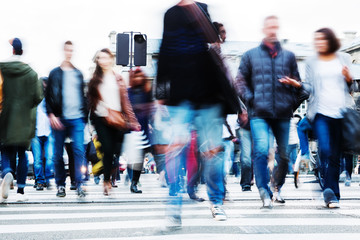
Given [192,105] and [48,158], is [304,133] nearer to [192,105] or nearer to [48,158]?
[192,105]

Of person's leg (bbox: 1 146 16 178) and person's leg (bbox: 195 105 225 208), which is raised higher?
person's leg (bbox: 195 105 225 208)

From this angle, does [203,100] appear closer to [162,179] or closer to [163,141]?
[163,141]

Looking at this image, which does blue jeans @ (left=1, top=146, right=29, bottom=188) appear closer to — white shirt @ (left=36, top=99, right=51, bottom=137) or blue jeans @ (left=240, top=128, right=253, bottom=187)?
white shirt @ (left=36, top=99, right=51, bottom=137)

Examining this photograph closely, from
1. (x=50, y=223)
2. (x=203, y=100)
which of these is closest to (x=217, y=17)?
(x=203, y=100)

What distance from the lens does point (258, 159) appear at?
5852mm

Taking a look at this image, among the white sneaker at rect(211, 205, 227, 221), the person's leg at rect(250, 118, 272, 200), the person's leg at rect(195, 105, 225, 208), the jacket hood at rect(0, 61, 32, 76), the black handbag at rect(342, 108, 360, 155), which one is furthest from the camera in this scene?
the jacket hood at rect(0, 61, 32, 76)

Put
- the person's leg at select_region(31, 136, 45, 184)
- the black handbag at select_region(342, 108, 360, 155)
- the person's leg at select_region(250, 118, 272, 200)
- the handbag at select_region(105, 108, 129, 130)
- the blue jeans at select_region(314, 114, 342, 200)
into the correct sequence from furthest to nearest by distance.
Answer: the person's leg at select_region(31, 136, 45, 184), the handbag at select_region(105, 108, 129, 130), the blue jeans at select_region(314, 114, 342, 200), the person's leg at select_region(250, 118, 272, 200), the black handbag at select_region(342, 108, 360, 155)

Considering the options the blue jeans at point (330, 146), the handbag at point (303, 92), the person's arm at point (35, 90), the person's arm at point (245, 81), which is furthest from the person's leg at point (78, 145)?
the blue jeans at point (330, 146)

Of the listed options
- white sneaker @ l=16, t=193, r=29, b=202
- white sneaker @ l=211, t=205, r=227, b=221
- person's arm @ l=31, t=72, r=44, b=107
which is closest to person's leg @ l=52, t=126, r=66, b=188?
person's arm @ l=31, t=72, r=44, b=107

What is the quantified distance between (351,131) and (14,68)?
4085mm

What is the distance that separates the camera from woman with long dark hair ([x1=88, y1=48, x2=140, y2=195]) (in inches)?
259

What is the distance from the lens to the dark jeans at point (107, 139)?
6.57 meters

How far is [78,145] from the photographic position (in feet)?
22.9

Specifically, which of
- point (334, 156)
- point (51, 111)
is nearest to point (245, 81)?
point (334, 156)
